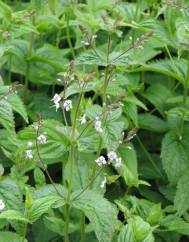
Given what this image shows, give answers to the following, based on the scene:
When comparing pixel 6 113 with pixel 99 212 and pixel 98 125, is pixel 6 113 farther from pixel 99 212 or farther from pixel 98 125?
pixel 99 212

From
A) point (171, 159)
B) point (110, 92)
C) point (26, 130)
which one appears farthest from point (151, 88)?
point (26, 130)

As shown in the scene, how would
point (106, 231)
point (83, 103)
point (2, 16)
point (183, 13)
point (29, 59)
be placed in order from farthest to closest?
point (29, 59) → point (2, 16) → point (183, 13) → point (83, 103) → point (106, 231)

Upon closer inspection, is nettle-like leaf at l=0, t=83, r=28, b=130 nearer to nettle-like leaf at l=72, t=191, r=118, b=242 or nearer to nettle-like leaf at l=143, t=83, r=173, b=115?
nettle-like leaf at l=72, t=191, r=118, b=242

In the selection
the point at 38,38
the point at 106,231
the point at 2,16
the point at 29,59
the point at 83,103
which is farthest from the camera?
the point at 38,38

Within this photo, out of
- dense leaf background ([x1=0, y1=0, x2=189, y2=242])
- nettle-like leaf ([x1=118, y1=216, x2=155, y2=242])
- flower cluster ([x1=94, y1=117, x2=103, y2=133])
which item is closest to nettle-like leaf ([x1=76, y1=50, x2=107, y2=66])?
dense leaf background ([x1=0, y1=0, x2=189, y2=242])

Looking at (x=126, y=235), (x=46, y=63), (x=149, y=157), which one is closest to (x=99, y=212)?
(x=126, y=235)

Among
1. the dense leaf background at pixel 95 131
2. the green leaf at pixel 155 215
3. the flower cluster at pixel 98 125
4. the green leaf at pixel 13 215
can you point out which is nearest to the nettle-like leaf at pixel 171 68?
the dense leaf background at pixel 95 131

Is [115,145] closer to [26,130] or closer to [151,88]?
[26,130]
